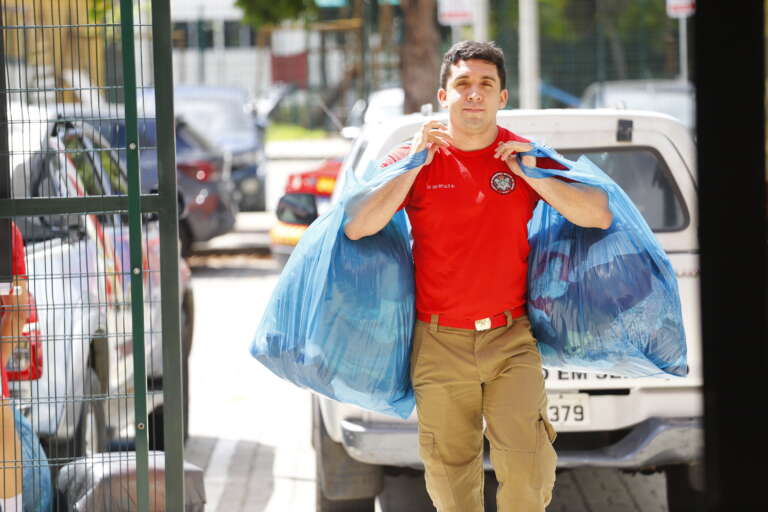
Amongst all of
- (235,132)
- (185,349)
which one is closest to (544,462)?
(185,349)

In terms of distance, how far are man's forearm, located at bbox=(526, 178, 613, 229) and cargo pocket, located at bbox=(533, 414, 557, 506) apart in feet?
2.26

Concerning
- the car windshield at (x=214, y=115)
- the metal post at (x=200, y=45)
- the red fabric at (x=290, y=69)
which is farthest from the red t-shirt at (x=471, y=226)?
the red fabric at (x=290, y=69)

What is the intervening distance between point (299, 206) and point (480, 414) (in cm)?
258

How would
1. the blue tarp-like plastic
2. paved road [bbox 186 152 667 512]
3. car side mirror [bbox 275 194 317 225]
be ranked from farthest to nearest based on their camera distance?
car side mirror [bbox 275 194 317 225], paved road [bbox 186 152 667 512], the blue tarp-like plastic

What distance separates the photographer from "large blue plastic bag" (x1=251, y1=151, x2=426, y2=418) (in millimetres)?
4426

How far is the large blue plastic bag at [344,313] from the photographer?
14.5 ft

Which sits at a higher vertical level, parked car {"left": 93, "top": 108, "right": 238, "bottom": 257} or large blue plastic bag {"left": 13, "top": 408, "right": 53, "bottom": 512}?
parked car {"left": 93, "top": 108, "right": 238, "bottom": 257}

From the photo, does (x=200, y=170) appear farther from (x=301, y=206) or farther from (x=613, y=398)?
(x=613, y=398)

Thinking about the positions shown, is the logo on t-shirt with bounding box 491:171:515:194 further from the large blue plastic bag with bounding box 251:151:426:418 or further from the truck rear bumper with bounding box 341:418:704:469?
the truck rear bumper with bounding box 341:418:704:469

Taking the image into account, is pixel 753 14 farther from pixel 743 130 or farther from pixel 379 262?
pixel 379 262

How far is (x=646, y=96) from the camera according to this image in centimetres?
1817

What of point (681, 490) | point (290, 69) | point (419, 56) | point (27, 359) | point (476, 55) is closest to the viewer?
point (476, 55)

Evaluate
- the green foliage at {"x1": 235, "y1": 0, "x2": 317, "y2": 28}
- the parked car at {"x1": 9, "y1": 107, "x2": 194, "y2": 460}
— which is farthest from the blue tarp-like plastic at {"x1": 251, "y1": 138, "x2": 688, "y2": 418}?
the green foliage at {"x1": 235, "y1": 0, "x2": 317, "y2": 28}

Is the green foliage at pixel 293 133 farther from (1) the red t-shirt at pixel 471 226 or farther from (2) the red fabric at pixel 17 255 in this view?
(1) the red t-shirt at pixel 471 226
